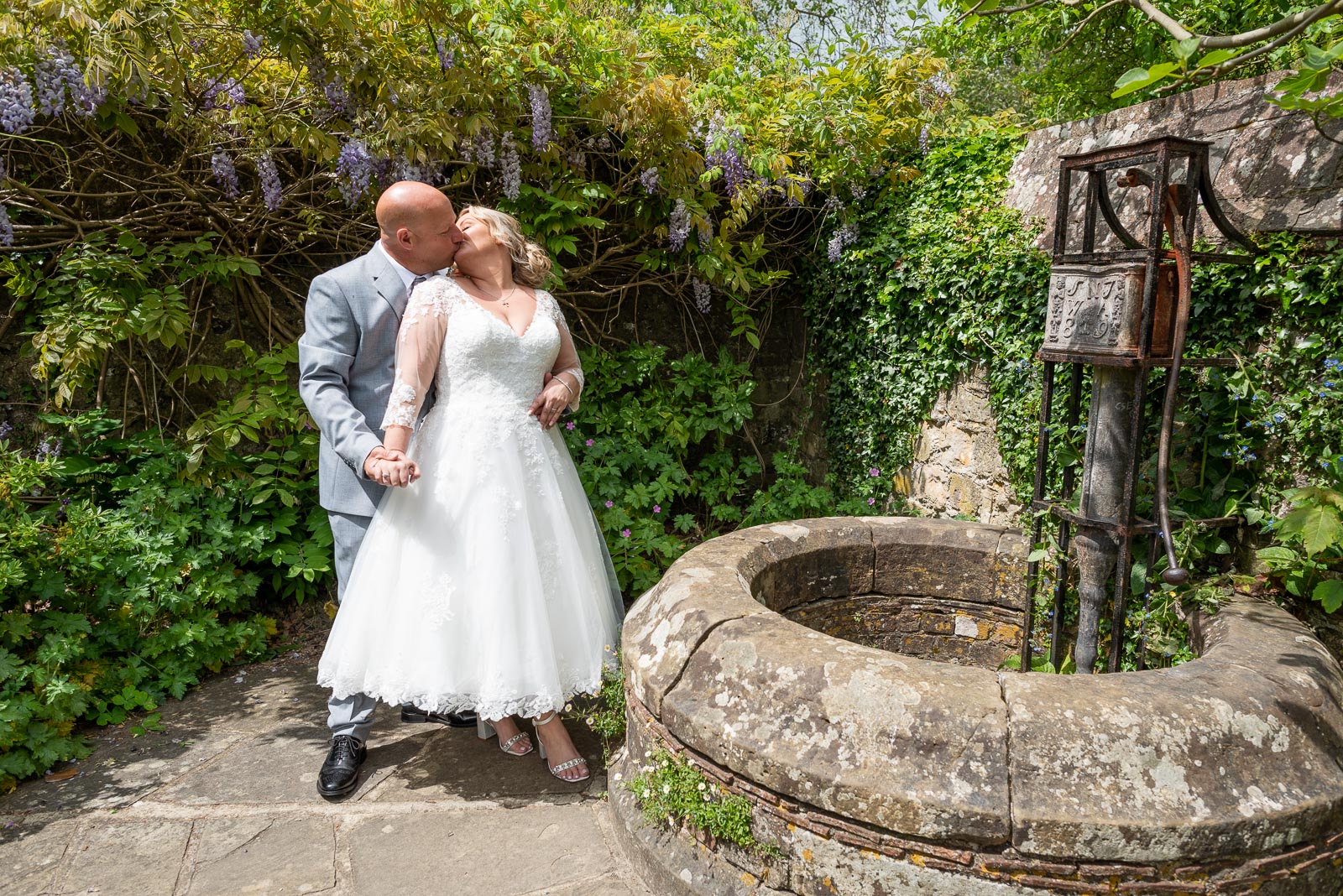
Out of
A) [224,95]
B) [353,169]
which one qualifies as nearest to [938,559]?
[353,169]

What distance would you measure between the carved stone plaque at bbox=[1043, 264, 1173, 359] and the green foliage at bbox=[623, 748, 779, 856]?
1598 mm

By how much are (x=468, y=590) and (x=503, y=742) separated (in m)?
0.76

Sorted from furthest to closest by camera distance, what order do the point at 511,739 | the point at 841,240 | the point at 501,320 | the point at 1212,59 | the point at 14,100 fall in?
the point at 841,240 < the point at 14,100 < the point at 511,739 < the point at 501,320 < the point at 1212,59

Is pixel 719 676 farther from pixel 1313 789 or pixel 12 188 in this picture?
pixel 12 188

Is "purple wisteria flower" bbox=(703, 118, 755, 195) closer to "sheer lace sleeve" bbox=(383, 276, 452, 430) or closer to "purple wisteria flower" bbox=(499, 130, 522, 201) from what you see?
"purple wisteria flower" bbox=(499, 130, 522, 201)

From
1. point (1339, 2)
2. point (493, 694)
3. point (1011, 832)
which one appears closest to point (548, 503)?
point (493, 694)

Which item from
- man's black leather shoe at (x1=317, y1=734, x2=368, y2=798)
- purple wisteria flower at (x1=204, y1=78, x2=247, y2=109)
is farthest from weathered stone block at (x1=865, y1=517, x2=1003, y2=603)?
purple wisteria flower at (x1=204, y1=78, x2=247, y2=109)

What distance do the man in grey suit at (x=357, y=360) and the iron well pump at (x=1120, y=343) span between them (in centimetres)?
203

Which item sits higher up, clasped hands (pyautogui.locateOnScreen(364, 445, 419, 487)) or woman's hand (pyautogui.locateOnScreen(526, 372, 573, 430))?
woman's hand (pyautogui.locateOnScreen(526, 372, 573, 430))

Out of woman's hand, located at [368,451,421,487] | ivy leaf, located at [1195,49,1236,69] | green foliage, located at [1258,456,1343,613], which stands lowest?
green foliage, located at [1258,456,1343,613]

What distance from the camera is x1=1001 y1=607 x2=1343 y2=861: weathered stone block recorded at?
159 cm

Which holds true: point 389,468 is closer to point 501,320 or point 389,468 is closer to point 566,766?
point 501,320

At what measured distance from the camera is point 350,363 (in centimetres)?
274

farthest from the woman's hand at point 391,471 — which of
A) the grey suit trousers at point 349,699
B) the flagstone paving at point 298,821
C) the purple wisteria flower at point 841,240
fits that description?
the purple wisteria flower at point 841,240
